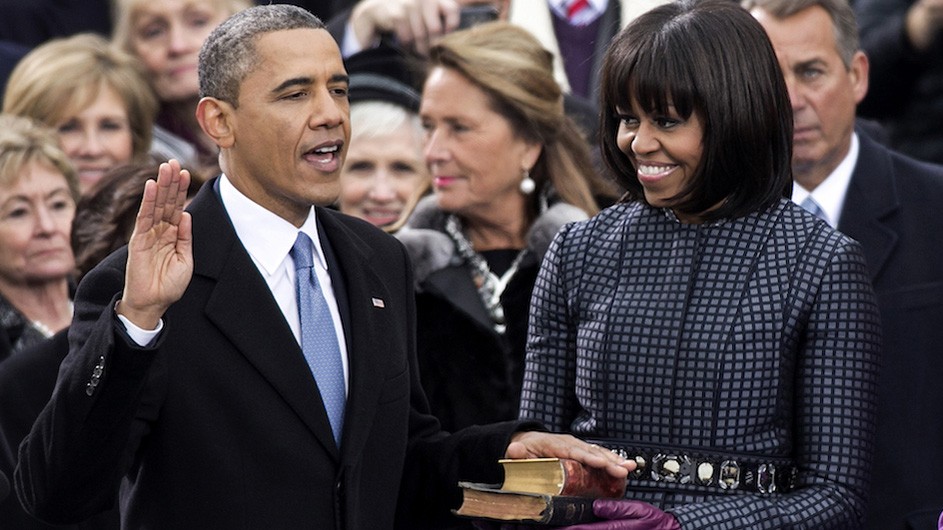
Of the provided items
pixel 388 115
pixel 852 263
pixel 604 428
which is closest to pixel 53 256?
pixel 388 115

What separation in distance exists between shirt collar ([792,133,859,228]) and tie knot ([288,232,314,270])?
187 cm

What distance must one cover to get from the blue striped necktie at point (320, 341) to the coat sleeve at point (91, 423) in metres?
0.39

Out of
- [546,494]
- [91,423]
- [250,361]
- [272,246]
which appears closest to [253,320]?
[250,361]

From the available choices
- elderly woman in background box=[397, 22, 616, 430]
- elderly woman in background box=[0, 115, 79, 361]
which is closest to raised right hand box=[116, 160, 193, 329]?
elderly woman in background box=[397, 22, 616, 430]

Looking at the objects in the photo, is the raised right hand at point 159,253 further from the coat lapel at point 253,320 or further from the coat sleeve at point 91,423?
the coat lapel at point 253,320

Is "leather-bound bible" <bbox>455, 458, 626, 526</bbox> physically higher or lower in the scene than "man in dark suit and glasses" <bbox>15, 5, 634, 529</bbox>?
lower

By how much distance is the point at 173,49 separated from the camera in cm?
760

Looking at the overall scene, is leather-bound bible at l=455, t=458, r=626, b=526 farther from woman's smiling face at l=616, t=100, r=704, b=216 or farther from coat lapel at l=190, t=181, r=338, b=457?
woman's smiling face at l=616, t=100, r=704, b=216

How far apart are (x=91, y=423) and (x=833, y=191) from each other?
8.70ft

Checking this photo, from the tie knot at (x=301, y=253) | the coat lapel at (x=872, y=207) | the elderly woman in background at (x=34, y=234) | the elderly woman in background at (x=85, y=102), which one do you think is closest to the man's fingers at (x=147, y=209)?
the tie knot at (x=301, y=253)

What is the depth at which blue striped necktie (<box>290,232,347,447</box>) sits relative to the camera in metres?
3.71

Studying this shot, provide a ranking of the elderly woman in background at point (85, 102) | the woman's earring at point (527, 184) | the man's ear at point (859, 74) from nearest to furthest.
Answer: the man's ear at point (859, 74) → the woman's earring at point (527, 184) → the elderly woman in background at point (85, 102)

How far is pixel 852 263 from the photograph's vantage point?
354 cm

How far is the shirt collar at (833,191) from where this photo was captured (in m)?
5.10
